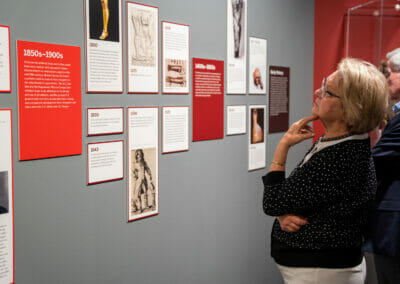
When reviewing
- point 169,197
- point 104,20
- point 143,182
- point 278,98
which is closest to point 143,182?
point 143,182

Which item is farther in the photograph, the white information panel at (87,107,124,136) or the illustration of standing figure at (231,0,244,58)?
the illustration of standing figure at (231,0,244,58)

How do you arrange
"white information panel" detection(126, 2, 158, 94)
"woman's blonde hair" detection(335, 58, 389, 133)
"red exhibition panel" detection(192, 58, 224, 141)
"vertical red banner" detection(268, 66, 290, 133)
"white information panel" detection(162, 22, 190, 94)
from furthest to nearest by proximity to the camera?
"vertical red banner" detection(268, 66, 290, 133) < "red exhibition panel" detection(192, 58, 224, 141) < "white information panel" detection(162, 22, 190, 94) < "white information panel" detection(126, 2, 158, 94) < "woman's blonde hair" detection(335, 58, 389, 133)

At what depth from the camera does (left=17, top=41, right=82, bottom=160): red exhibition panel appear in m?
1.89

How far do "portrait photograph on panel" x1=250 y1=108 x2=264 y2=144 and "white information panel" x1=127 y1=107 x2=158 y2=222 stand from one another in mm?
993

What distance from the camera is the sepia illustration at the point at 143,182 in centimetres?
240

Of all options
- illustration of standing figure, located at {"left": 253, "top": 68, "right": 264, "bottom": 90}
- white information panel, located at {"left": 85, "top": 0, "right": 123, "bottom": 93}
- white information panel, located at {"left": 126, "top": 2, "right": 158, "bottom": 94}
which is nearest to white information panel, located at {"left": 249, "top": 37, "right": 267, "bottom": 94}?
illustration of standing figure, located at {"left": 253, "top": 68, "right": 264, "bottom": 90}

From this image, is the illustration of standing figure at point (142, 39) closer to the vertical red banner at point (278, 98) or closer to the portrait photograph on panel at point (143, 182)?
the portrait photograph on panel at point (143, 182)

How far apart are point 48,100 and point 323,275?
1.43 meters

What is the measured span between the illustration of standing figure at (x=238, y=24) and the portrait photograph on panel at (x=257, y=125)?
0.46 meters

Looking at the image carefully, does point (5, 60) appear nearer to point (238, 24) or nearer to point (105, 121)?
point (105, 121)

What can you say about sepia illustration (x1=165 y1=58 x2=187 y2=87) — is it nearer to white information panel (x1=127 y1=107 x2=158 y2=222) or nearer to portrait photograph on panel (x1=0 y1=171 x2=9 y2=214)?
white information panel (x1=127 y1=107 x2=158 y2=222)

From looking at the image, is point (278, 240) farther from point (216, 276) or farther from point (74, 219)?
point (216, 276)

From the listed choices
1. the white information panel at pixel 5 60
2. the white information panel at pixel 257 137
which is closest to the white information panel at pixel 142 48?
the white information panel at pixel 5 60

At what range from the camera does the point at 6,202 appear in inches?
74.0
